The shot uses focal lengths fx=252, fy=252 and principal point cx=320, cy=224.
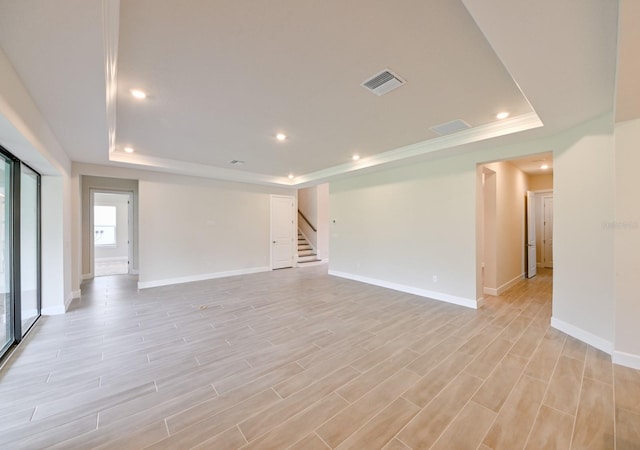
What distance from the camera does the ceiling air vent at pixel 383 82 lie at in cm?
235

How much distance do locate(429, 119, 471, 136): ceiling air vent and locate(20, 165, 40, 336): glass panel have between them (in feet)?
17.8

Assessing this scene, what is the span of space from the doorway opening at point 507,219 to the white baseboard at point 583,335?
3.37ft

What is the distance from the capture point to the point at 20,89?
2.04 metres

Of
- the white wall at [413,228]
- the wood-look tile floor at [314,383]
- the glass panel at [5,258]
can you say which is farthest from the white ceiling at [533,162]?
the glass panel at [5,258]

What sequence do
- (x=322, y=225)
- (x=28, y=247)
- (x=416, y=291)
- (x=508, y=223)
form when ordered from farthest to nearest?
(x=322, y=225), (x=508, y=223), (x=416, y=291), (x=28, y=247)

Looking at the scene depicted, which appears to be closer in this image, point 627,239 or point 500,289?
point 627,239

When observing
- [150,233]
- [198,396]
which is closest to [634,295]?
[198,396]

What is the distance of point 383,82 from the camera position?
2.46m

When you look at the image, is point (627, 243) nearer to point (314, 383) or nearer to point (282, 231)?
point (314, 383)

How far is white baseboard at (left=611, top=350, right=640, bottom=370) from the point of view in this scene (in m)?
2.41

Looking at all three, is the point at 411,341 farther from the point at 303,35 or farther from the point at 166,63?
the point at 166,63

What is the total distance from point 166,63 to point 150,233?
4582 mm

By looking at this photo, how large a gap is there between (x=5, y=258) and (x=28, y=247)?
0.81 meters

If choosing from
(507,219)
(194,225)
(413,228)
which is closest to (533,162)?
(507,219)
